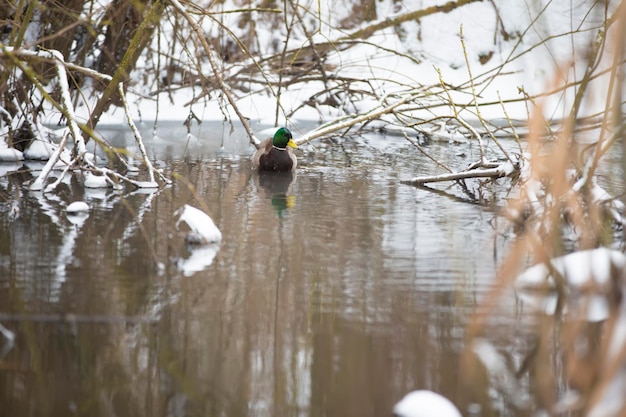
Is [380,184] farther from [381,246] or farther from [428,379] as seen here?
[428,379]

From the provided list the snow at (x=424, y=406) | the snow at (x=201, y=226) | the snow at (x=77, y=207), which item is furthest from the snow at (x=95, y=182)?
the snow at (x=424, y=406)

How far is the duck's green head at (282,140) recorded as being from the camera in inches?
323

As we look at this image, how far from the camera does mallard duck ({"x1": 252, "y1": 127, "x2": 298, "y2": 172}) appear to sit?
805cm

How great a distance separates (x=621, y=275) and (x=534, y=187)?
9.06 feet

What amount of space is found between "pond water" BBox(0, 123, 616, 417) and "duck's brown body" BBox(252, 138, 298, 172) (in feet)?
4.21

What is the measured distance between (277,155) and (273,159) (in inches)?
2.3

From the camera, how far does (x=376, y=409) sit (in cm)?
293

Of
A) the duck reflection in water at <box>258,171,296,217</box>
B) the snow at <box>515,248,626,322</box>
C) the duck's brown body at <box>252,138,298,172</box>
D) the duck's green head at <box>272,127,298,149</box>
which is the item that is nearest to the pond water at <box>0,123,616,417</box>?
the duck reflection in water at <box>258,171,296,217</box>

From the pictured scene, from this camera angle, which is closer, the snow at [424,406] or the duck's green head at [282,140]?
the snow at [424,406]

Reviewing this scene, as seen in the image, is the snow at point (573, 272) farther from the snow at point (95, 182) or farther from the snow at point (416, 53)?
the snow at point (416, 53)

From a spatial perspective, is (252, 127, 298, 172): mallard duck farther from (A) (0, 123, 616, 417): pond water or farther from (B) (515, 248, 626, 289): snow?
(B) (515, 248, 626, 289): snow

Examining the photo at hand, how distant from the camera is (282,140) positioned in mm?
8227

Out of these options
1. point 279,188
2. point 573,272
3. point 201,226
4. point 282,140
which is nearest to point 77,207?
point 201,226

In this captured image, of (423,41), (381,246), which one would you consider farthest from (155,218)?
(423,41)
